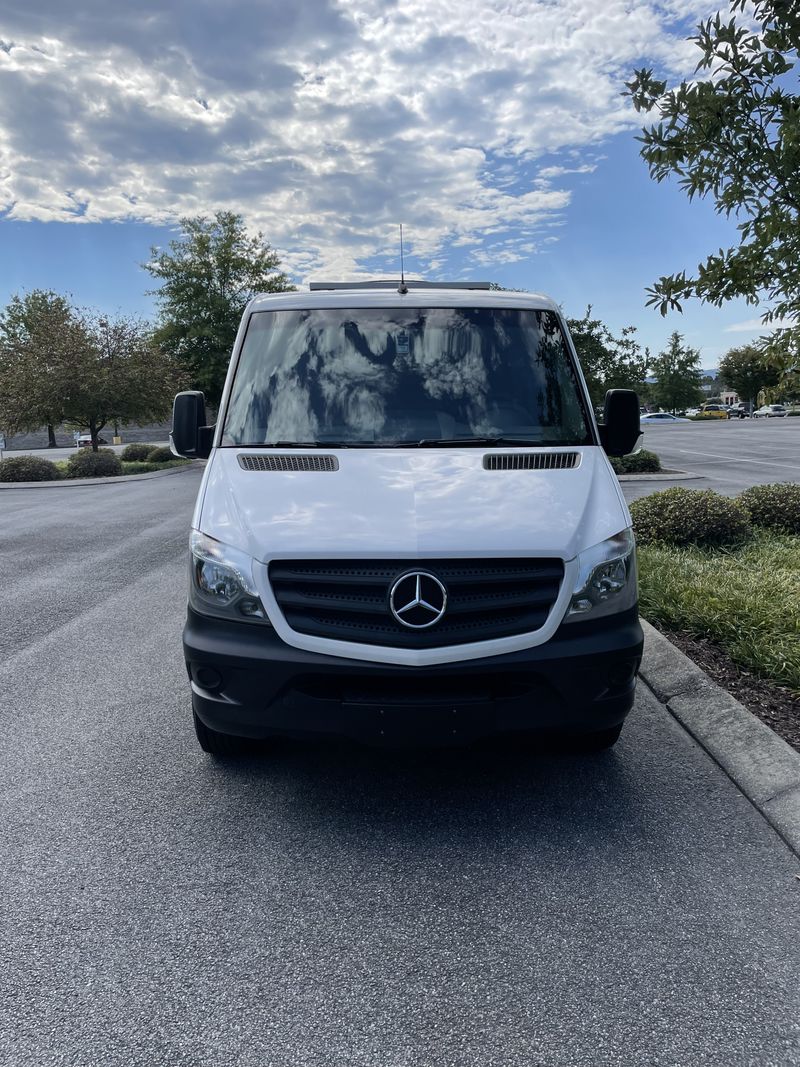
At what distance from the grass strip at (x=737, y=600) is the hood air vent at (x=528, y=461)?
203 centimetres

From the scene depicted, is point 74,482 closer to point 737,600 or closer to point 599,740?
point 737,600

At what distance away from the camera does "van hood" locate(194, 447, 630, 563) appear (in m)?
3.35

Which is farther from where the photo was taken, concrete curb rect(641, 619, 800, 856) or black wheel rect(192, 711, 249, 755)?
black wheel rect(192, 711, 249, 755)

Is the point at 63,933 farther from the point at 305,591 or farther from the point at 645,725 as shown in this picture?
the point at 645,725

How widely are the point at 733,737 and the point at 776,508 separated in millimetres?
6152

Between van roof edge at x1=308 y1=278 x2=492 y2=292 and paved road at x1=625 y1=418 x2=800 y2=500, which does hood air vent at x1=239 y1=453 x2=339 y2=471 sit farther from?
paved road at x1=625 y1=418 x2=800 y2=500

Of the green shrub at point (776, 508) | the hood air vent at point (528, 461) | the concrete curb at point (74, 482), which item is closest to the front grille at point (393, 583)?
the hood air vent at point (528, 461)

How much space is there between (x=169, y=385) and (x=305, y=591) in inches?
1214

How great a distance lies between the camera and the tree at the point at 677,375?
94.6 m

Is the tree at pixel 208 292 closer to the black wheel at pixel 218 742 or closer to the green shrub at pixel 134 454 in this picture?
the green shrub at pixel 134 454

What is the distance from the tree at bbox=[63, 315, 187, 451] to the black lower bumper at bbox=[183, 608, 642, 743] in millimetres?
29381

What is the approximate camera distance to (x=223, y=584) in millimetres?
3465

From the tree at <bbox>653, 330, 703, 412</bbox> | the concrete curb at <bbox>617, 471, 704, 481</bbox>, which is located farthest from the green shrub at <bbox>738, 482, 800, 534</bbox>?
the tree at <bbox>653, 330, 703, 412</bbox>

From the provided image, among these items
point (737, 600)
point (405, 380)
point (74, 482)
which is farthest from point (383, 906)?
point (74, 482)
